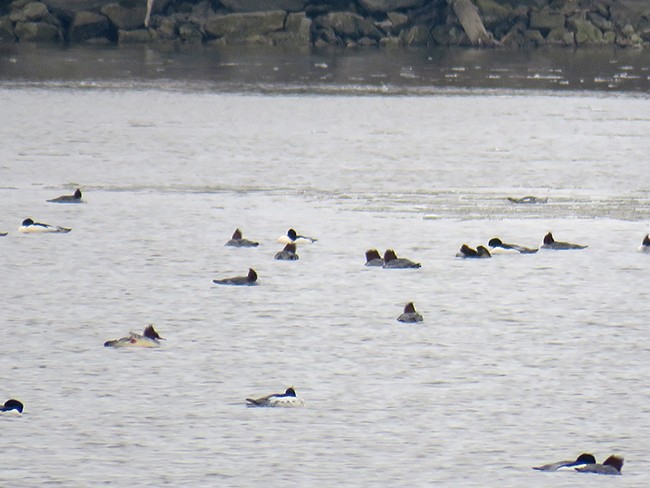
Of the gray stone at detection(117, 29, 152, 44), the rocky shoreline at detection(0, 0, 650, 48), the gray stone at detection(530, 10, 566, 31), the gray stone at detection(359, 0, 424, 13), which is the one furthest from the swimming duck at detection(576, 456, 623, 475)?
the gray stone at detection(530, 10, 566, 31)

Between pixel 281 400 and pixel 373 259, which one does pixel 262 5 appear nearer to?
pixel 373 259

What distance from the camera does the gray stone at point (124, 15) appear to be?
54.6 metres

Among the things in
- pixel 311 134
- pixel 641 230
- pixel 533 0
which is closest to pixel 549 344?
pixel 641 230

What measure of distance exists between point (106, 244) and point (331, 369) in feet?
15.3

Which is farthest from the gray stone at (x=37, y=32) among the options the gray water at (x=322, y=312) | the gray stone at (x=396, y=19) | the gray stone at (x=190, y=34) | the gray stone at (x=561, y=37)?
the gray water at (x=322, y=312)

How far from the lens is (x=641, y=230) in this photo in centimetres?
1416

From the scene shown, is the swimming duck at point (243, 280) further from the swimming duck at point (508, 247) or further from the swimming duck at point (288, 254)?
the swimming duck at point (508, 247)

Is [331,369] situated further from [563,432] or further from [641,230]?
[641,230]

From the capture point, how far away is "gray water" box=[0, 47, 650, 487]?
748cm

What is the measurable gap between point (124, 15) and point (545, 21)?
1632cm

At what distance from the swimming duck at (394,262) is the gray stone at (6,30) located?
143 feet

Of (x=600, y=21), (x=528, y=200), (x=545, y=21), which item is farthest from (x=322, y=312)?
(x=600, y=21)

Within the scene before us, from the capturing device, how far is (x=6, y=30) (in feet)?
176

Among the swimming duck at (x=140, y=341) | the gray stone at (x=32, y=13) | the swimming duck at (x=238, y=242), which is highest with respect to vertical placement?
the swimming duck at (x=140, y=341)
